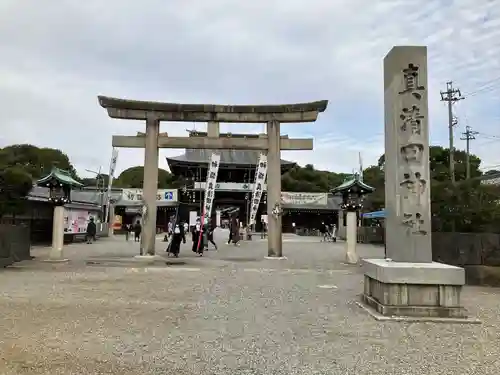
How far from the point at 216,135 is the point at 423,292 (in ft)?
40.2

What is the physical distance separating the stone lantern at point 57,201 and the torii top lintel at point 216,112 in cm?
310

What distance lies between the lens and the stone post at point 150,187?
57.0 feet

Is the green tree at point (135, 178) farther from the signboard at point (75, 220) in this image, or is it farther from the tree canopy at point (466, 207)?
the tree canopy at point (466, 207)

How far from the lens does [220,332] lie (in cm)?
611

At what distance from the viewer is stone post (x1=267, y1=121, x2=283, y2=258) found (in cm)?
1783

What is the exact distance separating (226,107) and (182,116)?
1.77m

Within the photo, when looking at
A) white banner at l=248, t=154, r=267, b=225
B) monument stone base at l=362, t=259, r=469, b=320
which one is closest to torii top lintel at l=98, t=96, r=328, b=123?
white banner at l=248, t=154, r=267, b=225

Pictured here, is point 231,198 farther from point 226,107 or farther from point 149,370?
point 149,370

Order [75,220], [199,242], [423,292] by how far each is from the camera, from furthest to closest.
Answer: [75,220], [199,242], [423,292]

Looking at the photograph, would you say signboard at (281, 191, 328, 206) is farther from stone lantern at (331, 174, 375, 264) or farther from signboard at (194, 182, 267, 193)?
stone lantern at (331, 174, 375, 264)

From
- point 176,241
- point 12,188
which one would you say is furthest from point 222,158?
point 12,188

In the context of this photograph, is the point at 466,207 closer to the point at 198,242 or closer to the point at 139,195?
the point at 198,242

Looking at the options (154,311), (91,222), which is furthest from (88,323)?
(91,222)

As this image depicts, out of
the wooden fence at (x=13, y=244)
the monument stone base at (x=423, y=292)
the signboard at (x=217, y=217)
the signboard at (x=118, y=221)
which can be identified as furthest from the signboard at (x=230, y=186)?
the monument stone base at (x=423, y=292)
